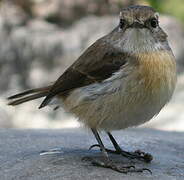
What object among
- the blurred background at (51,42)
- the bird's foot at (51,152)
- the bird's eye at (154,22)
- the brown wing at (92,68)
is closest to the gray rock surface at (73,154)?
the bird's foot at (51,152)

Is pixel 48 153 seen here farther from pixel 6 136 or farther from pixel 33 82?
pixel 33 82

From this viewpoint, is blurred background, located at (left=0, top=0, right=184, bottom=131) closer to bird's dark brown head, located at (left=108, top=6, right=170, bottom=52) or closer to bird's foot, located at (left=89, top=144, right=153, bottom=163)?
bird's foot, located at (left=89, top=144, right=153, bottom=163)

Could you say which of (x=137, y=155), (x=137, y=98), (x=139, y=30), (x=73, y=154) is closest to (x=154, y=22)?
(x=139, y=30)

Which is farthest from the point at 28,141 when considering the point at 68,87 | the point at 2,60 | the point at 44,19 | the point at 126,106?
the point at 44,19

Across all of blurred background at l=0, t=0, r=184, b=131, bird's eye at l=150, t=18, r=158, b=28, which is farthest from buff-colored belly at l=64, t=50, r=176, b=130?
blurred background at l=0, t=0, r=184, b=131

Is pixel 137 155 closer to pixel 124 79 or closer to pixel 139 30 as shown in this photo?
pixel 124 79

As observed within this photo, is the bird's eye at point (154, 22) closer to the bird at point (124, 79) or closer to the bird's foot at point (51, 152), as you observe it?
the bird at point (124, 79)
